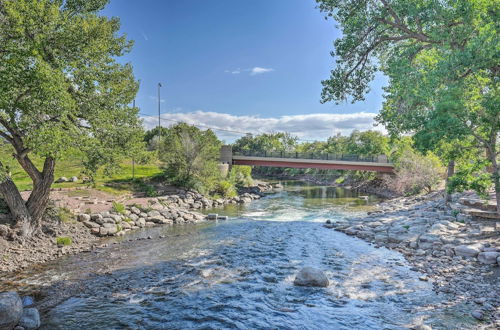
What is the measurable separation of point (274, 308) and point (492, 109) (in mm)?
9703

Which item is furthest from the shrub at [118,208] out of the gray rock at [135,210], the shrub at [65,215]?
the shrub at [65,215]

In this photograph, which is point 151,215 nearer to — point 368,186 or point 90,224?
point 90,224

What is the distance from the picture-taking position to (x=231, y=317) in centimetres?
831

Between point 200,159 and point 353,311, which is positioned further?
point 200,159

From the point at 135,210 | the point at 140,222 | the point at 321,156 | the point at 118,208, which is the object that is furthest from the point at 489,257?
the point at 321,156

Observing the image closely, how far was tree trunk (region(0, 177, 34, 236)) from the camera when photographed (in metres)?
A: 13.4

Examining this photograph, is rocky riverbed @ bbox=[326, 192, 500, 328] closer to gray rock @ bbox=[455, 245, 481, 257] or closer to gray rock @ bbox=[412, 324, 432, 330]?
gray rock @ bbox=[455, 245, 481, 257]

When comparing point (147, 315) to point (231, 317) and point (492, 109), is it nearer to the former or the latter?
point (231, 317)

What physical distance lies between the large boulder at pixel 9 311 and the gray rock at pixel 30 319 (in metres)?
0.12

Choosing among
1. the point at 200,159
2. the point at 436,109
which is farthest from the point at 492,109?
the point at 200,159

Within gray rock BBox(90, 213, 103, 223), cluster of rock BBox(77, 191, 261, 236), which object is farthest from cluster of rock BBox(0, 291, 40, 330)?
gray rock BBox(90, 213, 103, 223)

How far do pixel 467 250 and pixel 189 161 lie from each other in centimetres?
2716

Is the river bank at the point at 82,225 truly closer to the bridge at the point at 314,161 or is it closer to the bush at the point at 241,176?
the bush at the point at 241,176

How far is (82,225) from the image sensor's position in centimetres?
1752
